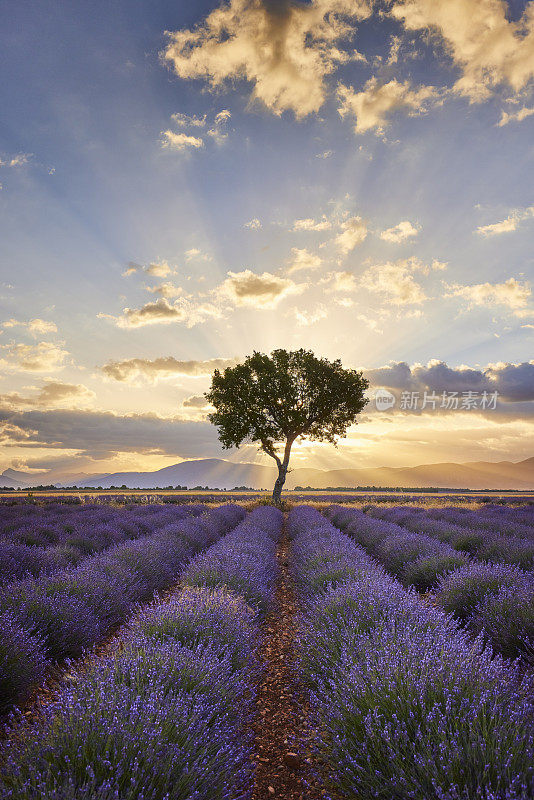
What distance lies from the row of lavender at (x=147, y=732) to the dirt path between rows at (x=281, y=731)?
0.78 ft

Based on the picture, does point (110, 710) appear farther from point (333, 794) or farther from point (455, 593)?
point (455, 593)

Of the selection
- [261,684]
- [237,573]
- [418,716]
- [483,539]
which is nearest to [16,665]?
[261,684]

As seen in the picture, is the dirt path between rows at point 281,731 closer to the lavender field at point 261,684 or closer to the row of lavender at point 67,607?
the lavender field at point 261,684

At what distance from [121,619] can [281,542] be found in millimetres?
7705

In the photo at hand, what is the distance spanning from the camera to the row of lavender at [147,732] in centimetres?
167

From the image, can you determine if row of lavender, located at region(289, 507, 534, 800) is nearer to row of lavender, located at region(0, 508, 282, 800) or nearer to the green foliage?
row of lavender, located at region(0, 508, 282, 800)

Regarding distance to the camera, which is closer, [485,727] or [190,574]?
[485,727]

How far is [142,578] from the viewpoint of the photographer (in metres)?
6.08

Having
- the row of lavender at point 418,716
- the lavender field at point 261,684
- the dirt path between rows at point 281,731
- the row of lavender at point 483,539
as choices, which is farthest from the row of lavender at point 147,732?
the row of lavender at point 483,539

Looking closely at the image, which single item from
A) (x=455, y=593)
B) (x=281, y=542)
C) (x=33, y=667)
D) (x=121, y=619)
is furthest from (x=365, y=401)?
(x=33, y=667)

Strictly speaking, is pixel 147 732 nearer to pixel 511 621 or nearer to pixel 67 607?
pixel 67 607

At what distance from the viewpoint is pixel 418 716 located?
7.09 feet

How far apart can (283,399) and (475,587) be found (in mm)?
17535

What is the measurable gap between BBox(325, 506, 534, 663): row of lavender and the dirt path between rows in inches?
67.4
